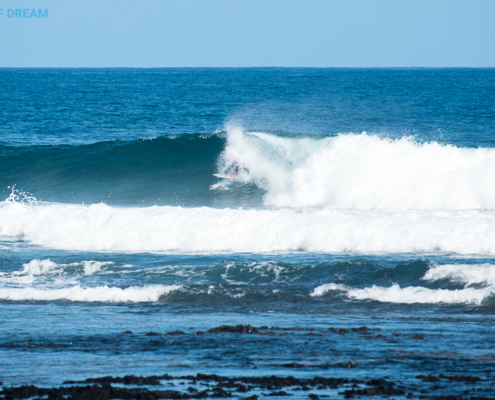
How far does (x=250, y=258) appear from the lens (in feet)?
46.9

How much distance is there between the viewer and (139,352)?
320 inches

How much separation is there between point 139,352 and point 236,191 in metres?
15.2

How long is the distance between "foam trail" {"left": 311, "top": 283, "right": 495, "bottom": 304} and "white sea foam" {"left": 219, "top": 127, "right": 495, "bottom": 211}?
910 cm

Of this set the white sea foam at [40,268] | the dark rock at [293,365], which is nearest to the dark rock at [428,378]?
the dark rock at [293,365]

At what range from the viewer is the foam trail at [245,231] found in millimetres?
14680

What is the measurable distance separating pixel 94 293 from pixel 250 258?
3972mm

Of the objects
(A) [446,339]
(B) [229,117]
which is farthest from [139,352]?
(B) [229,117]

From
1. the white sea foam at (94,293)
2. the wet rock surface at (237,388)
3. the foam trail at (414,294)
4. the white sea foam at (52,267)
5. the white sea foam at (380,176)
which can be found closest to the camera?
the wet rock surface at (237,388)

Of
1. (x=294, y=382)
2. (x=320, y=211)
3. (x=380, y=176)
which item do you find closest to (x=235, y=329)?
(x=294, y=382)

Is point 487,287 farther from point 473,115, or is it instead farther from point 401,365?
point 473,115

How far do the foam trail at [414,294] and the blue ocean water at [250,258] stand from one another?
1.2 inches

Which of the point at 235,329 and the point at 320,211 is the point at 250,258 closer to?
the point at 320,211

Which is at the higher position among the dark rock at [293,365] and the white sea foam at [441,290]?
the white sea foam at [441,290]

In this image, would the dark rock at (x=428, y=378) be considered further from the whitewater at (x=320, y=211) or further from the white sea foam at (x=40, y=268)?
the white sea foam at (x=40, y=268)
